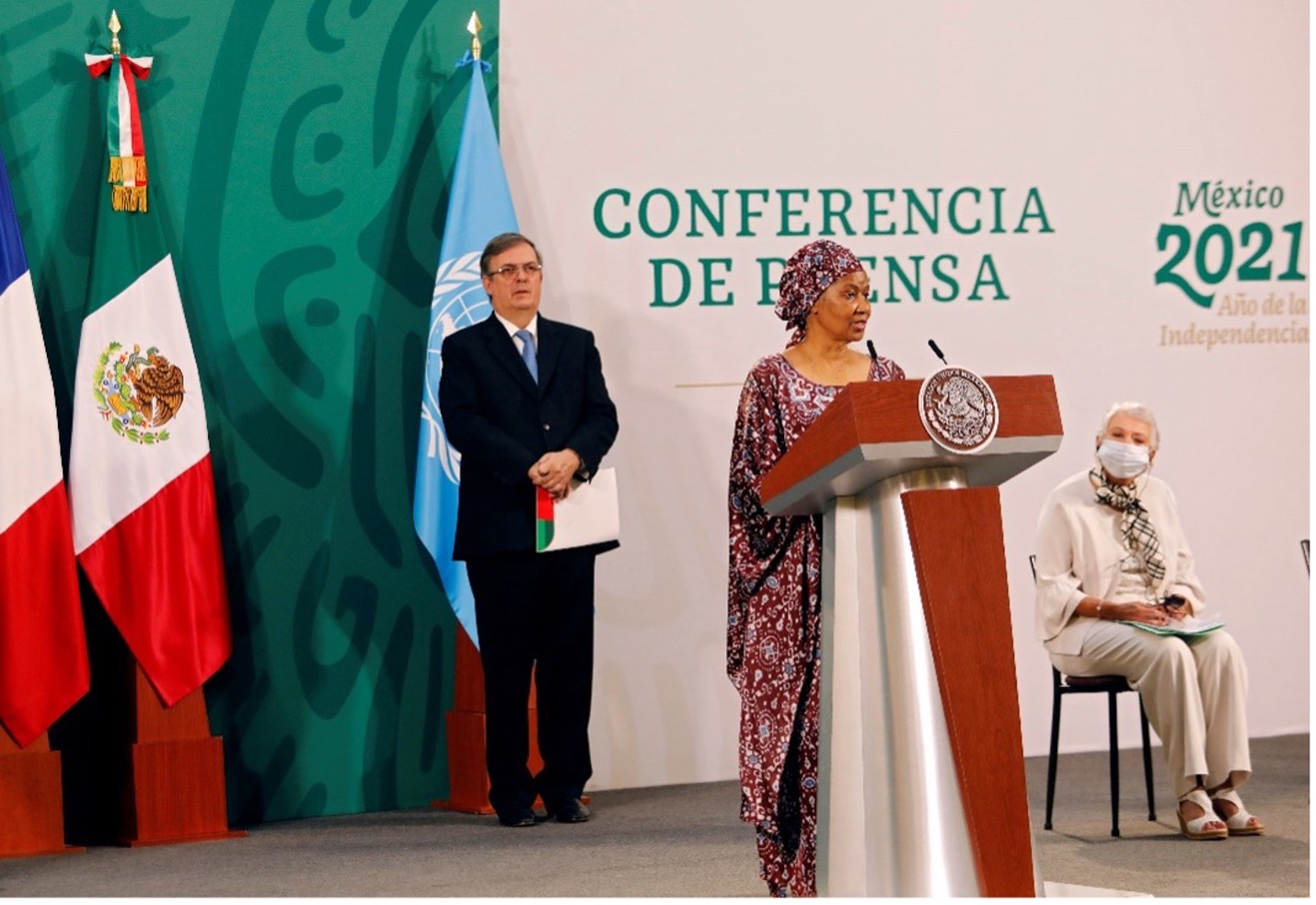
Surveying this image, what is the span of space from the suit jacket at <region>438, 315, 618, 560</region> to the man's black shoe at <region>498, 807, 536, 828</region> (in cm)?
75

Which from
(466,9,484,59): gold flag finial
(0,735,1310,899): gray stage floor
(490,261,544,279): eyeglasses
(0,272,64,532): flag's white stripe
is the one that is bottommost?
(0,735,1310,899): gray stage floor

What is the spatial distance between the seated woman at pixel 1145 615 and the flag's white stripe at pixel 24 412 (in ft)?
9.29

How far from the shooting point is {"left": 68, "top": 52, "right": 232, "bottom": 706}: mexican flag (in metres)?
5.23

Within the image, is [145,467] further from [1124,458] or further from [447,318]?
[1124,458]

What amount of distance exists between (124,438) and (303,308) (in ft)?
2.52

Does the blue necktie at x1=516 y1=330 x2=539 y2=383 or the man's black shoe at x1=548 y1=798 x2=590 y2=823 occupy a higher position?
the blue necktie at x1=516 y1=330 x2=539 y2=383

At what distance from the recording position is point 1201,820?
4.99 metres

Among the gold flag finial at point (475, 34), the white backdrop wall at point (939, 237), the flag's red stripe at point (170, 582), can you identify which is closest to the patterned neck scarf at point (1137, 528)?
the white backdrop wall at point (939, 237)

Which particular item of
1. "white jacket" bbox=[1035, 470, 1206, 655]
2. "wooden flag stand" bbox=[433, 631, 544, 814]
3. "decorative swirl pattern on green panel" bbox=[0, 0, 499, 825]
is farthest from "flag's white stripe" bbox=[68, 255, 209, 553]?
"white jacket" bbox=[1035, 470, 1206, 655]

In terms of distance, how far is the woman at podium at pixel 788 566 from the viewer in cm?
375

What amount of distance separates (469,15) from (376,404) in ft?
4.33

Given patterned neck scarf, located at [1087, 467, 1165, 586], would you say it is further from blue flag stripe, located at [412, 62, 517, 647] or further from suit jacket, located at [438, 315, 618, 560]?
blue flag stripe, located at [412, 62, 517, 647]

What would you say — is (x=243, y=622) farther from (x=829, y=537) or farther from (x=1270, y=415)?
(x=1270, y=415)

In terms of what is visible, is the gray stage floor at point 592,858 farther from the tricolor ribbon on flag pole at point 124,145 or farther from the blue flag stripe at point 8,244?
the tricolor ribbon on flag pole at point 124,145
